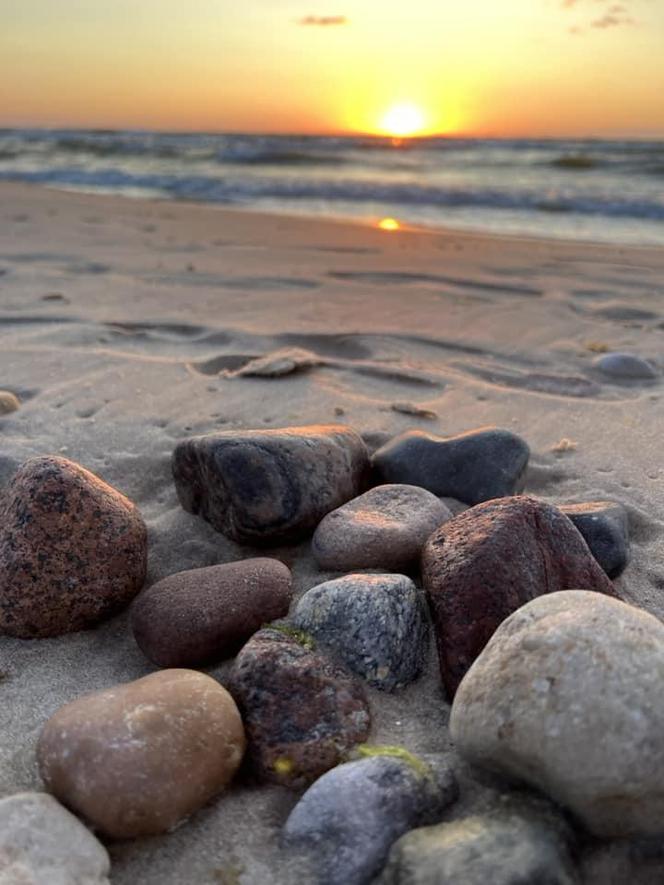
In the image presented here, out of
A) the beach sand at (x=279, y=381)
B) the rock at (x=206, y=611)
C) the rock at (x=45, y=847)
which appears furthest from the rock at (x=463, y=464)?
the rock at (x=45, y=847)

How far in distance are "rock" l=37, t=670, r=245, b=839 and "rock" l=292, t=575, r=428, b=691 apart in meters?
0.32

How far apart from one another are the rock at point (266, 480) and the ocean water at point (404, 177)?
6.89 m

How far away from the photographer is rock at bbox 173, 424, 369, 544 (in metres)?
2.44

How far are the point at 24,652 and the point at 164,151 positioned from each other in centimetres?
2328

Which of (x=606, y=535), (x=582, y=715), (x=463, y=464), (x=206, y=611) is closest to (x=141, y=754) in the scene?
(x=206, y=611)

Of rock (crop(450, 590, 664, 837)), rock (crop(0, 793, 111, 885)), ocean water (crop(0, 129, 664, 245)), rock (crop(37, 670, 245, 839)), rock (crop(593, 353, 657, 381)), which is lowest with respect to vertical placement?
rock (crop(0, 793, 111, 885))

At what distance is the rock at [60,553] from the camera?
211 centimetres

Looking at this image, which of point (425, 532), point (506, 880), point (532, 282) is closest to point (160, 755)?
point (506, 880)

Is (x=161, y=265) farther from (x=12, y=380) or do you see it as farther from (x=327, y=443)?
(x=327, y=443)

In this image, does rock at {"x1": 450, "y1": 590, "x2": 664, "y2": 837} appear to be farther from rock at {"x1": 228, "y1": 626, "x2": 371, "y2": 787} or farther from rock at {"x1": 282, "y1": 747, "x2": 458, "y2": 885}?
rock at {"x1": 228, "y1": 626, "x2": 371, "y2": 787}

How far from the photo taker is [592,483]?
2.89 meters

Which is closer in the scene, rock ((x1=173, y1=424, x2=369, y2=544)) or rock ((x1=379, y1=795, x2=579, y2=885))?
rock ((x1=379, y1=795, x2=579, y2=885))

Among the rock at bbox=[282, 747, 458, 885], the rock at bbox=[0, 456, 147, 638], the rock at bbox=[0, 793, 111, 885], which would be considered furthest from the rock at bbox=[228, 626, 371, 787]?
the rock at bbox=[0, 456, 147, 638]

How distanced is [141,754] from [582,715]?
0.78 meters
